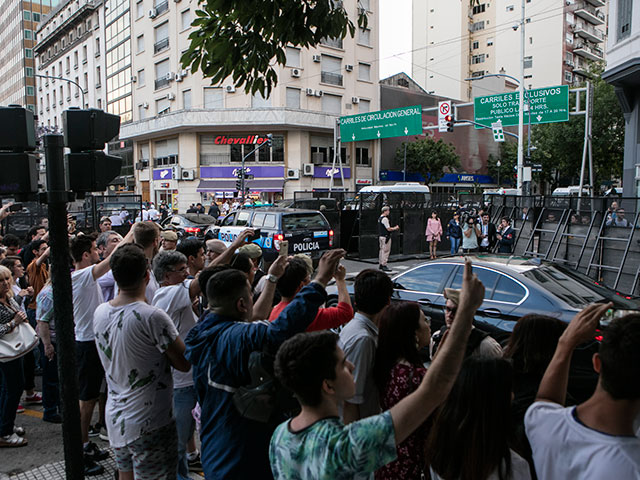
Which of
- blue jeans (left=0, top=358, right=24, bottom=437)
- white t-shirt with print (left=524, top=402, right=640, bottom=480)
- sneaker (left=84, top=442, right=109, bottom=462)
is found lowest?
sneaker (left=84, top=442, right=109, bottom=462)

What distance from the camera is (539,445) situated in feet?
6.36

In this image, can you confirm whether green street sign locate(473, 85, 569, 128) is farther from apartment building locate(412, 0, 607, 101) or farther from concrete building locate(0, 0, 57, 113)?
concrete building locate(0, 0, 57, 113)

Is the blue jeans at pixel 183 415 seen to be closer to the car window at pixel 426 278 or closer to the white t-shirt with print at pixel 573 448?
the white t-shirt with print at pixel 573 448

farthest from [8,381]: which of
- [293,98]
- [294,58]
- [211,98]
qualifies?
[294,58]

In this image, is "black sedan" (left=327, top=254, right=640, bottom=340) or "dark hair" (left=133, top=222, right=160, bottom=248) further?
"black sedan" (left=327, top=254, right=640, bottom=340)

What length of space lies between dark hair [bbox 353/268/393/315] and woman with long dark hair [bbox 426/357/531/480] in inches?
42.9

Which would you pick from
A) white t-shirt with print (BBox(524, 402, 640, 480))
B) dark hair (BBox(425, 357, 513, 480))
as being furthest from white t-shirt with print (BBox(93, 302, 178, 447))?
white t-shirt with print (BBox(524, 402, 640, 480))

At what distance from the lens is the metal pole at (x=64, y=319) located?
143 inches

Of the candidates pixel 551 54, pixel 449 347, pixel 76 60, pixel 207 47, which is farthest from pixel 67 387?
pixel 551 54

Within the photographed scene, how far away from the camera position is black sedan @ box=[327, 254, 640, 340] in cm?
574

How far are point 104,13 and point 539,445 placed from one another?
58.5 meters

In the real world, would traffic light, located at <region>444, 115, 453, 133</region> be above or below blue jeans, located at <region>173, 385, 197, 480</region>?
above

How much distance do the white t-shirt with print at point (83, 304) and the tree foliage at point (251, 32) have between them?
7.68 feet

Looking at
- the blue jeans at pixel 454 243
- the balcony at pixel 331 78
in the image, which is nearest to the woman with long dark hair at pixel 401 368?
the blue jeans at pixel 454 243
